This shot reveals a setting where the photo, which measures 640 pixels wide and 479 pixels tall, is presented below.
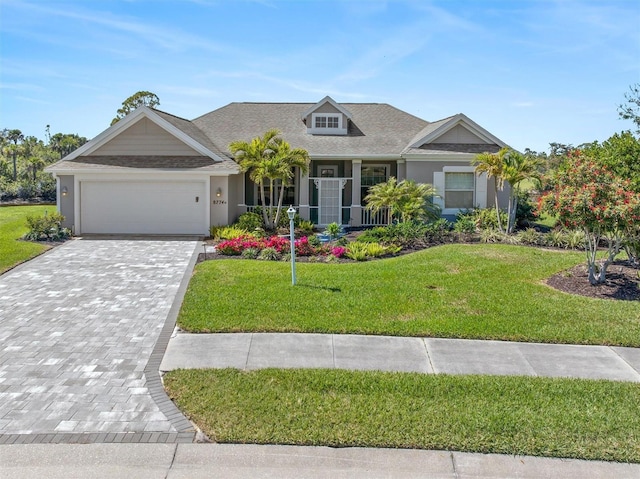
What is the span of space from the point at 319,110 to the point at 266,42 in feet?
32.6

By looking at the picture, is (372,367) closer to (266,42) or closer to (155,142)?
(266,42)

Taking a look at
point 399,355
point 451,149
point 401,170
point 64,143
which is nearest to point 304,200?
point 401,170

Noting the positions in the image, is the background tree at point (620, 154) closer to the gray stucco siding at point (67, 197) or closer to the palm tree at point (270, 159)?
the palm tree at point (270, 159)

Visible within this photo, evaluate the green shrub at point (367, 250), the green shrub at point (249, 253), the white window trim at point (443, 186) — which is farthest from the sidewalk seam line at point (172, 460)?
the white window trim at point (443, 186)

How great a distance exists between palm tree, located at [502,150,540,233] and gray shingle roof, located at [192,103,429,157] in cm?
442

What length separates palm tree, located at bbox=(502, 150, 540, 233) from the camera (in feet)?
55.7

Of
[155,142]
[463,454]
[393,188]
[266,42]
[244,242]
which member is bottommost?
[463,454]

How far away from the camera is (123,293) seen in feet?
35.2

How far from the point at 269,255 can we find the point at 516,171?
890 cm

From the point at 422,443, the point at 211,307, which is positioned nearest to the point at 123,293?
the point at 211,307

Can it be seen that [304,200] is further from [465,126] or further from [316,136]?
[465,126]

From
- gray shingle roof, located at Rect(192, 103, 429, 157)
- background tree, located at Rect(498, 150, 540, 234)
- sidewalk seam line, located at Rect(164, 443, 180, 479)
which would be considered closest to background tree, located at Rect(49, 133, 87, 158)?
gray shingle roof, located at Rect(192, 103, 429, 157)

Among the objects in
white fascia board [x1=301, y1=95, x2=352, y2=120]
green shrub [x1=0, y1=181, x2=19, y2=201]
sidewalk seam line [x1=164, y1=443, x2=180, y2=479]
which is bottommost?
sidewalk seam line [x1=164, y1=443, x2=180, y2=479]

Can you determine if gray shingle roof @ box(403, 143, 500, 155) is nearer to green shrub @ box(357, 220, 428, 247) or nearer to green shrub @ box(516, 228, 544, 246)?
green shrub @ box(357, 220, 428, 247)
